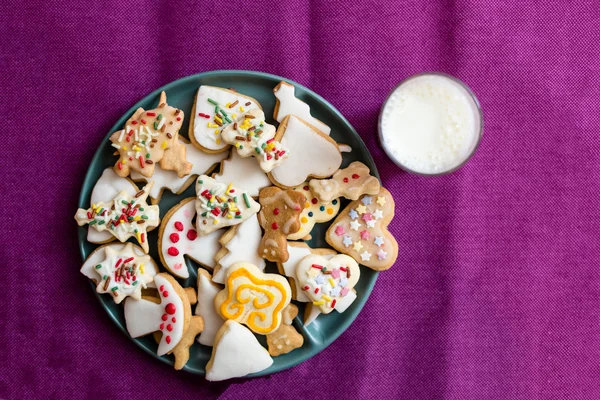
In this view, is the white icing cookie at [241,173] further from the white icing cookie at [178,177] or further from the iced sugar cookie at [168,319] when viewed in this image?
the iced sugar cookie at [168,319]

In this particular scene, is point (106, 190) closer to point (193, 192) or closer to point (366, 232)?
point (193, 192)

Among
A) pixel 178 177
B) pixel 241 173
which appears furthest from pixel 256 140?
pixel 178 177

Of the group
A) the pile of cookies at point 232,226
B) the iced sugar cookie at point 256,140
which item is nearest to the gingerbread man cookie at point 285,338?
the pile of cookies at point 232,226

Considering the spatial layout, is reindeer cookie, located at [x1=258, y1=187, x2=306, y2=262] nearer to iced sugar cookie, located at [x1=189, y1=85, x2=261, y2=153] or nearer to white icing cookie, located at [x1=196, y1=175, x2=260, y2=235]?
white icing cookie, located at [x1=196, y1=175, x2=260, y2=235]

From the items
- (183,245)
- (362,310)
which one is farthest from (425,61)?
(183,245)

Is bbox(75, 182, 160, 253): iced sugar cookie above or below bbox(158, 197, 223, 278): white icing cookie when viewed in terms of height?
above

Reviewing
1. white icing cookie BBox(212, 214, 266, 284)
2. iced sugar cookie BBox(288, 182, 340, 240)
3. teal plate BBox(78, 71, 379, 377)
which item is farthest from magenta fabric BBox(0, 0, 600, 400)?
white icing cookie BBox(212, 214, 266, 284)
